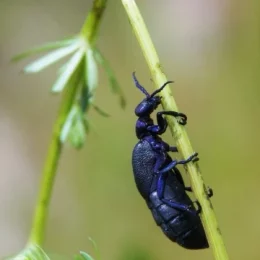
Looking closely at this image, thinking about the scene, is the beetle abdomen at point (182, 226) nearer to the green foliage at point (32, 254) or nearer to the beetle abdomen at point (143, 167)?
the beetle abdomen at point (143, 167)

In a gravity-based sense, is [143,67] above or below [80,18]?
below


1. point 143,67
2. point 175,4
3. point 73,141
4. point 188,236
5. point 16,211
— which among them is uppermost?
point 175,4

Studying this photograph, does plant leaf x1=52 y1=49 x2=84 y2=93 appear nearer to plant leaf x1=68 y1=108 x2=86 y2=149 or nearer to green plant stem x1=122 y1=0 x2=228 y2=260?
plant leaf x1=68 y1=108 x2=86 y2=149

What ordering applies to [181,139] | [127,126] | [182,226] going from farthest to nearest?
[127,126] < [182,226] < [181,139]

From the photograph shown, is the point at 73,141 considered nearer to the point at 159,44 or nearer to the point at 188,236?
the point at 188,236

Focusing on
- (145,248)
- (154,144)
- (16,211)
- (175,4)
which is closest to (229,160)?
(145,248)

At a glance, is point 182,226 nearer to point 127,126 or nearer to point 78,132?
point 78,132

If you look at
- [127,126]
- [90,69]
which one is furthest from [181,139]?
[127,126]
